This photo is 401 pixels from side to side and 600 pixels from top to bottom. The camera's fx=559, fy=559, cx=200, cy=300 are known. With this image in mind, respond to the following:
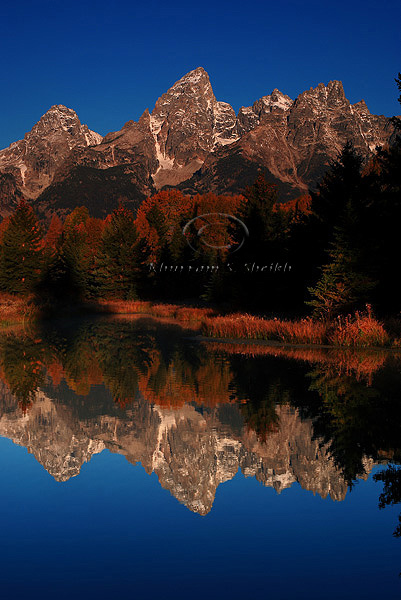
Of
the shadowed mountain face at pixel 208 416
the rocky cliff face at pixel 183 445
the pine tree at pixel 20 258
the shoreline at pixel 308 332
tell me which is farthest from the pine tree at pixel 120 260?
the rocky cliff face at pixel 183 445

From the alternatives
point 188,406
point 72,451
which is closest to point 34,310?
point 188,406

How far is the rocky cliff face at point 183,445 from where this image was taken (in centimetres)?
824

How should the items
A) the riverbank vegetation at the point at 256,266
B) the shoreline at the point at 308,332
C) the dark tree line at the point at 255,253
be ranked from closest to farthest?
the shoreline at the point at 308,332, the riverbank vegetation at the point at 256,266, the dark tree line at the point at 255,253

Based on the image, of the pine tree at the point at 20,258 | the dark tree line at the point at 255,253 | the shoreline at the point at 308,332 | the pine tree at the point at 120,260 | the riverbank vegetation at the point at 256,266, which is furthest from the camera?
the pine tree at the point at 120,260

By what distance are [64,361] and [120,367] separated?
113 inches

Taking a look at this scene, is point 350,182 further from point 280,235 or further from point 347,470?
point 347,470

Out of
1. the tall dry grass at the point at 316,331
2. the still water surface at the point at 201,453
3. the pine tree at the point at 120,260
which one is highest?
the pine tree at the point at 120,260

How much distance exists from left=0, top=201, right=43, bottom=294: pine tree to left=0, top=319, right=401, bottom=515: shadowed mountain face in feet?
148

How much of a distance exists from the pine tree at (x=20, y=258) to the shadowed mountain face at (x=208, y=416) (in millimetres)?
44988

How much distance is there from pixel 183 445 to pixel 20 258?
196 ft

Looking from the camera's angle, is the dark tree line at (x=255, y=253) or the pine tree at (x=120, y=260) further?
the pine tree at (x=120, y=260)

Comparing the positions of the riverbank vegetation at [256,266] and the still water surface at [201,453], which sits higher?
the riverbank vegetation at [256,266]

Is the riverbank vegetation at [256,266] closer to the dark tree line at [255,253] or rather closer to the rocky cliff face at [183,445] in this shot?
the dark tree line at [255,253]

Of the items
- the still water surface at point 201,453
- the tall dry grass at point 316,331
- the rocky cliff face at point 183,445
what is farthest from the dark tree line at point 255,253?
the rocky cliff face at point 183,445
